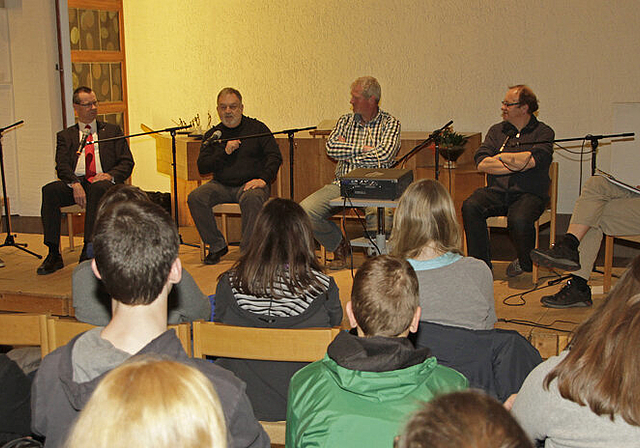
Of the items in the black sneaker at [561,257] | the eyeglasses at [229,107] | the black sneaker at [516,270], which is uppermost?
the eyeglasses at [229,107]

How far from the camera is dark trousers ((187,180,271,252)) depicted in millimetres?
4973

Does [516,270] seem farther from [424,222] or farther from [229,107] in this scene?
[229,107]

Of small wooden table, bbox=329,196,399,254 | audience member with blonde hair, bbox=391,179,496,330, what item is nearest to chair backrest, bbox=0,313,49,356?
audience member with blonde hair, bbox=391,179,496,330

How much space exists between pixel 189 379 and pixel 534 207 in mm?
3736

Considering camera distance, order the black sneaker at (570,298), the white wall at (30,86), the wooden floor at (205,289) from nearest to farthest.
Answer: the wooden floor at (205,289)
the black sneaker at (570,298)
the white wall at (30,86)

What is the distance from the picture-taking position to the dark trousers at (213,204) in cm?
497

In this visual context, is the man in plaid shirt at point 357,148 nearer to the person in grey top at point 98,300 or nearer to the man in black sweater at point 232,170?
the man in black sweater at point 232,170

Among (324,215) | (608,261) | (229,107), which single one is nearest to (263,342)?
(324,215)

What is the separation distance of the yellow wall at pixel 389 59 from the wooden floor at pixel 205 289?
2.04 m

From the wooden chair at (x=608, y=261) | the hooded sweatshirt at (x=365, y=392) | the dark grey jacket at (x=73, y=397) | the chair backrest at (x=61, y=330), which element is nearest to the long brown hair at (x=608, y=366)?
the hooded sweatshirt at (x=365, y=392)

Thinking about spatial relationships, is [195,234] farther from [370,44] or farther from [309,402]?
[309,402]

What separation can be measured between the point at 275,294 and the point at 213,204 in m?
2.65

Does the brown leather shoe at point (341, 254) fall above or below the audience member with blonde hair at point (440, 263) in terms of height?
below

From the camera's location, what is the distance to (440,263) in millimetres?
2744
